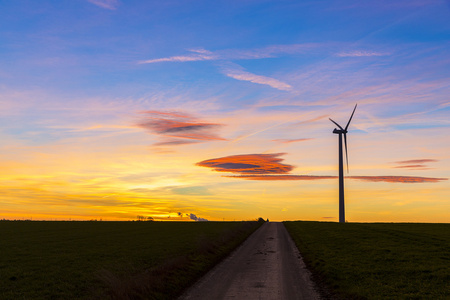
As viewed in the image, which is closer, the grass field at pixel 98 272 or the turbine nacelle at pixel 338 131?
the grass field at pixel 98 272

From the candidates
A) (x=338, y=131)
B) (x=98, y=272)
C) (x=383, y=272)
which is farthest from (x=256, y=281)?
(x=338, y=131)

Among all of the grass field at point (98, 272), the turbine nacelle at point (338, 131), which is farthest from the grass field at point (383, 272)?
the turbine nacelle at point (338, 131)

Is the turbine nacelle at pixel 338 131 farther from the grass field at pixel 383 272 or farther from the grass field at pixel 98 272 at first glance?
the grass field at pixel 98 272

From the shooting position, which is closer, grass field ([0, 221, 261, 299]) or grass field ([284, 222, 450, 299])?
grass field ([0, 221, 261, 299])

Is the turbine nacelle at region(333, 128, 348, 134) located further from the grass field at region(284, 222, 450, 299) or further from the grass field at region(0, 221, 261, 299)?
the grass field at region(0, 221, 261, 299)

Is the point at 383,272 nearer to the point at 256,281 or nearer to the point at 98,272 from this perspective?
the point at 256,281

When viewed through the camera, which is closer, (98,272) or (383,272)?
(383,272)

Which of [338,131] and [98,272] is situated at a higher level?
[338,131]

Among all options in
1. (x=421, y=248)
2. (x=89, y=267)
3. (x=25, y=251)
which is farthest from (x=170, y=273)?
(x=421, y=248)

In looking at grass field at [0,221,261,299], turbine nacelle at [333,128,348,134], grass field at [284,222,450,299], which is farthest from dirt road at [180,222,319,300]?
turbine nacelle at [333,128,348,134]

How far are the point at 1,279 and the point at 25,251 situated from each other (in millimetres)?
17353

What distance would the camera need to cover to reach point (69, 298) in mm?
19938

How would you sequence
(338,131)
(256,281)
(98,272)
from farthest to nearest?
(338,131)
(98,272)
(256,281)

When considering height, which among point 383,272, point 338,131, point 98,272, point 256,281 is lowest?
point 98,272
